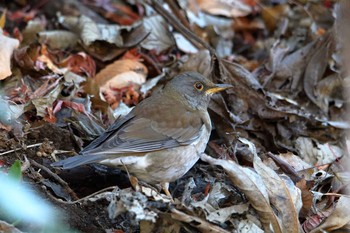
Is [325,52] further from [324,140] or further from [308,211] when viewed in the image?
[308,211]

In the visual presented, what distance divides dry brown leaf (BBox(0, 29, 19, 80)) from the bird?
1.24m

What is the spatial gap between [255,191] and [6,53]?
107 inches

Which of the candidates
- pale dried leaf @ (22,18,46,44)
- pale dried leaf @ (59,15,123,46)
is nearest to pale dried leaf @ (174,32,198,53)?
pale dried leaf @ (59,15,123,46)

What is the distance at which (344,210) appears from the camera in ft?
14.5

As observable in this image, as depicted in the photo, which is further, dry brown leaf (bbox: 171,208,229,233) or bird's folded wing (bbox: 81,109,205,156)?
bird's folded wing (bbox: 81,109,205,156)

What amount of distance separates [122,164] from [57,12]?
3.63 m

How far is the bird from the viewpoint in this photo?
4.49m

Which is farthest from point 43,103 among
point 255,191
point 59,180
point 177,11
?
point 177,11

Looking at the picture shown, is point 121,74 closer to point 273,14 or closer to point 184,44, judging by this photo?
point 184,44

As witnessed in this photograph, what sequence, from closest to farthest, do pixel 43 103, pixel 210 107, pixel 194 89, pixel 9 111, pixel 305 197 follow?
1. pixel 305 197
2. pixel 9 111
3. pixel 43 103
4. pixel 194 89
5. pixel 210 107

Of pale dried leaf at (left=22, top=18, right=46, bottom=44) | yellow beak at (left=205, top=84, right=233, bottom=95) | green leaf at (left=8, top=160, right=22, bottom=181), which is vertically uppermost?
green leaf at (left=8, top=160, right=22, bottom=181)

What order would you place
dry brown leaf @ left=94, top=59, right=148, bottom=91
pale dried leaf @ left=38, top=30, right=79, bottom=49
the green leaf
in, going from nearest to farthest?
the green leaf
dry brown leaf @ left=94, top=59, right=148, bottom=91
pale dried leaf @ left=38, top=30, right=79, bottom=49

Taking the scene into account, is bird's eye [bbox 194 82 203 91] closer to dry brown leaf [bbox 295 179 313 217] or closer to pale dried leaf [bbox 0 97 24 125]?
dry brown leaf [bbox 295 179 313 217]

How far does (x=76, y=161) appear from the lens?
4.24m
